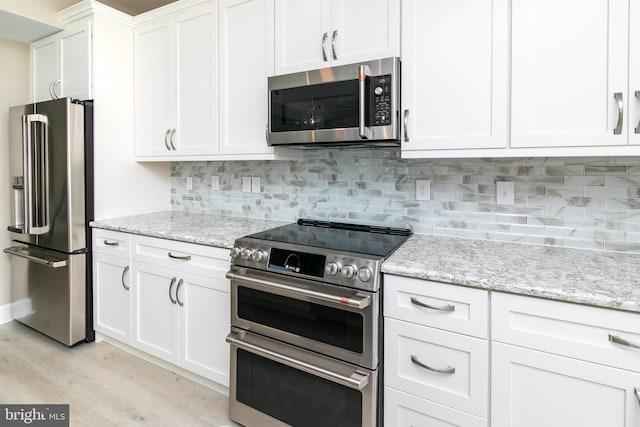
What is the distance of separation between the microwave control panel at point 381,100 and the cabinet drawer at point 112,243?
175cm

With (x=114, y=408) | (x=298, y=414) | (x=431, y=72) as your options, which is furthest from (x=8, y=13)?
(x=298, y=414)

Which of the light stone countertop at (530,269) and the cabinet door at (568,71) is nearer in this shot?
the light stone countertop at (530,269)

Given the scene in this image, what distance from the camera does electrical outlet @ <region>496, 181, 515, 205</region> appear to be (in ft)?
5.98

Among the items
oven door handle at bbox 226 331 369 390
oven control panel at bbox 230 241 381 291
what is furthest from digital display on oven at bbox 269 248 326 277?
oven door handle at bbox 226 331 369 390

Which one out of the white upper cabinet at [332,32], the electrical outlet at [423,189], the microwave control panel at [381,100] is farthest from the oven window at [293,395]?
the white upper cabinet at [332,32]

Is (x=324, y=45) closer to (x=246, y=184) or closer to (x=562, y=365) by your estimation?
(x=246, y=184)

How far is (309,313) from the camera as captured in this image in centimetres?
156

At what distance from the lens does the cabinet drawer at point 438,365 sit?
4.25 feet

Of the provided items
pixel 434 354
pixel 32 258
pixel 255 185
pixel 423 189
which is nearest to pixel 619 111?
pixel 423 189

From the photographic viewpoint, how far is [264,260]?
1.68 m

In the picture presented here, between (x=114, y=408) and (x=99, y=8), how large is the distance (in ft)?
8.51

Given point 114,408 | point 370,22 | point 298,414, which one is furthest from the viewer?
point 114,408

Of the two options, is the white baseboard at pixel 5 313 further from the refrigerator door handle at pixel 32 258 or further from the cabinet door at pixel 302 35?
the cabinet door at pixel 302 35

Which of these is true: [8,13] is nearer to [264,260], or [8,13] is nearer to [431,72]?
[264,260]
